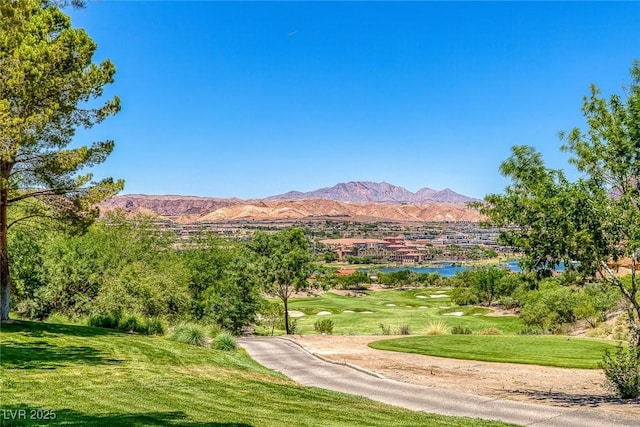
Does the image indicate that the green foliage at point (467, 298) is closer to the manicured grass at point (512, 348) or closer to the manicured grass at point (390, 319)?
the manicured grass at point (390, 319)

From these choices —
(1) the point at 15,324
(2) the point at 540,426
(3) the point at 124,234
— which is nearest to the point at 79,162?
(1) the point at 15,324

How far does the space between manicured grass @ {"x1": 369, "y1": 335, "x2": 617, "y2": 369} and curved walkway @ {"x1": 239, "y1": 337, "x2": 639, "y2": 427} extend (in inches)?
225

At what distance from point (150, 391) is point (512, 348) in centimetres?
1931

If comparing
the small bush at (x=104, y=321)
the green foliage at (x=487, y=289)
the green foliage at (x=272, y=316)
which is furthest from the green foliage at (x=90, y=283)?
the green foliage at (x=487, y=289)

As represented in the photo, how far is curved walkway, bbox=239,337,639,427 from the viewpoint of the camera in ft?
42.1

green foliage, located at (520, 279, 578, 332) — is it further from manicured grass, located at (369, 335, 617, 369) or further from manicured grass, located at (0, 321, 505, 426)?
manicured grass, located at (0, 321, 505, 426)

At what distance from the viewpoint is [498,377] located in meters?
19.2

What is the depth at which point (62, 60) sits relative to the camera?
677 inches

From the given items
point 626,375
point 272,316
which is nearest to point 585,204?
point 626,375

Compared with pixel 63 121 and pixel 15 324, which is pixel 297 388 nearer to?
pixel 15 324

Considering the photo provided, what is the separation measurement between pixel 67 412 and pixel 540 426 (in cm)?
1029

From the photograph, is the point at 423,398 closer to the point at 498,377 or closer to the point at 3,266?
the point at 498,377

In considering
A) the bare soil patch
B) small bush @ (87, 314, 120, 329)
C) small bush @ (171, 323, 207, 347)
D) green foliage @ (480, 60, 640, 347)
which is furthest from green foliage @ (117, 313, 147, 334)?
green foliage @ (480, 60, 640, 347)

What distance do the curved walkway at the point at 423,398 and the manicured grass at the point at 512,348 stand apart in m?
5.72
